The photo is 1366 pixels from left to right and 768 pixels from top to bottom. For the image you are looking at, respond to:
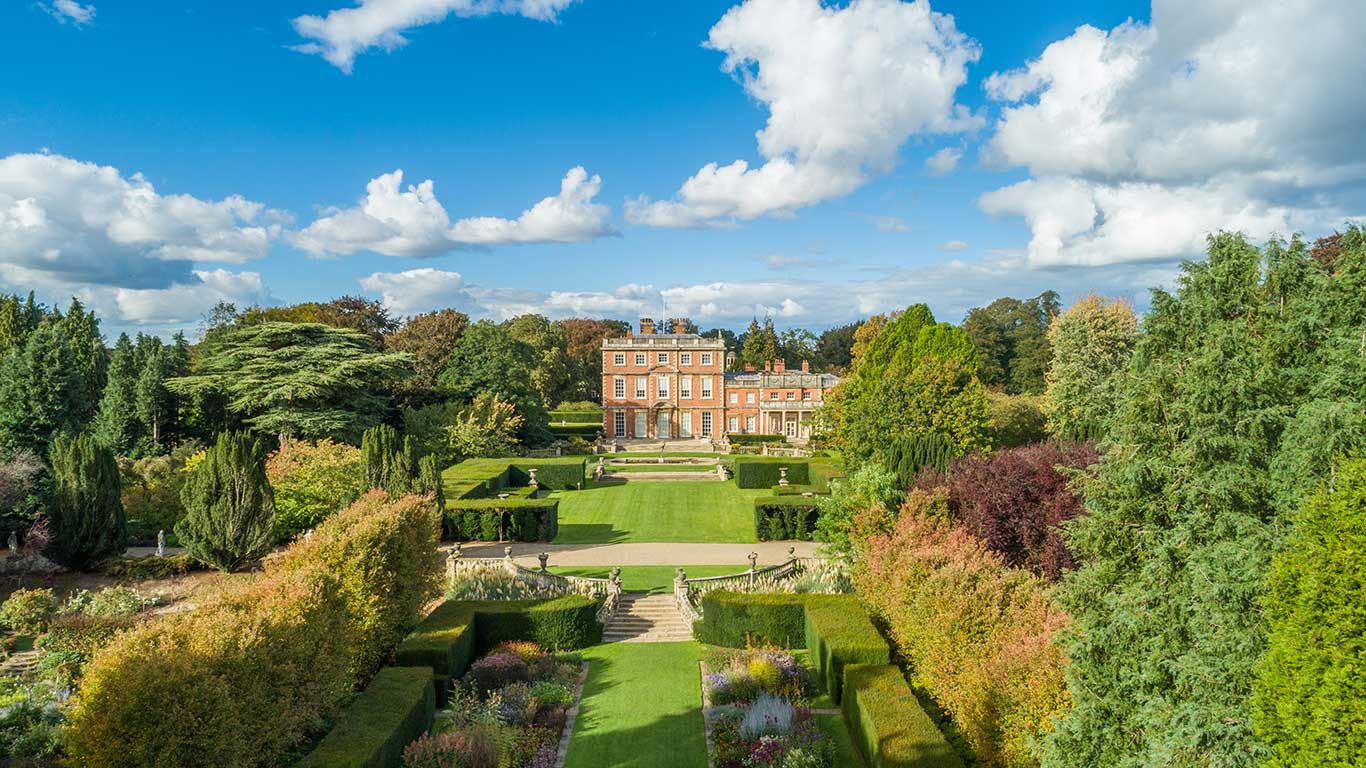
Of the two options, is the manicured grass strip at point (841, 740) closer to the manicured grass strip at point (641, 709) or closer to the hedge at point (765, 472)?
the manicured grass strip at point (641, 709)

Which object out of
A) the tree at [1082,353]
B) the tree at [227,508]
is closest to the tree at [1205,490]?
the tree at [227,508]

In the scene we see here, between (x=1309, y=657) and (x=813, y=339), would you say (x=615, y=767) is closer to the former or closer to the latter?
(x=1309, y=657)

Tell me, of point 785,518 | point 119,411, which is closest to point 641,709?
point 785,518

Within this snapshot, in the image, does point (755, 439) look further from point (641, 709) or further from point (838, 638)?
point (641, 709)

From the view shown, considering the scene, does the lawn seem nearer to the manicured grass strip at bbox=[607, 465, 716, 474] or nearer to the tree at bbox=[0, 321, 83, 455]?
the manicured grass strip at bbox=[607, 465, 716, 474]

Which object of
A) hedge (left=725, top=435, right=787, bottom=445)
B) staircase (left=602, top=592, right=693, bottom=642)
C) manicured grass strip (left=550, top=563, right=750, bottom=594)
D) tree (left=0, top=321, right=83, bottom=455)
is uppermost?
tree (left=0, top=321, right=83, bottom=455)

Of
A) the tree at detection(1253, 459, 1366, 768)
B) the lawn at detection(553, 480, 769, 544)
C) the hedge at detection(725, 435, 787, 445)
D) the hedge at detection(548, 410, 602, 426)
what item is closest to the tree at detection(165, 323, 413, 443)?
the lawn at detection(553, 480, 769, 544)
